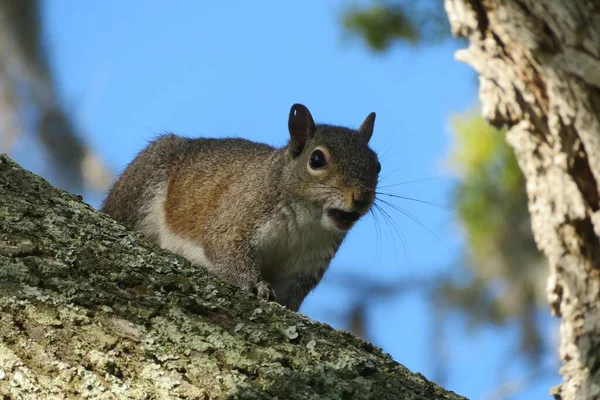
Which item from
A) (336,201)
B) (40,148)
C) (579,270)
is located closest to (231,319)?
→ (579,270)

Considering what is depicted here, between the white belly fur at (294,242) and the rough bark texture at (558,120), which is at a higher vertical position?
the white belly fur at (294,242)

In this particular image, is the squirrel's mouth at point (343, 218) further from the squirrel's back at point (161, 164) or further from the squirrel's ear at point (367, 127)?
the squirrel's back at point (161, 164)

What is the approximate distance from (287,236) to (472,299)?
373 centimetres

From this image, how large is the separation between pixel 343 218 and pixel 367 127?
99 centimetres

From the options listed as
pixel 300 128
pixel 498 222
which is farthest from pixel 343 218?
pixel 498 222

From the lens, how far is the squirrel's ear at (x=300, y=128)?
640cm

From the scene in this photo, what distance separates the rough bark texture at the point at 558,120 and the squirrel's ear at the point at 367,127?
12.9 feet

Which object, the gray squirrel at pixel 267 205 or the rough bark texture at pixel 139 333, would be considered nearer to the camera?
the rough bark texture at pixel 139 333

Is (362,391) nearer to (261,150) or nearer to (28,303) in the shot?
(28,303)

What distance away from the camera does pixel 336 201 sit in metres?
5.93

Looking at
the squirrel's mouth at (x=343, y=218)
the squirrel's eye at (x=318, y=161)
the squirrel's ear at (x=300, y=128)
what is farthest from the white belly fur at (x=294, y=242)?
the squirrel's ear at (x=300, y=128)

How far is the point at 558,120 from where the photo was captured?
2.52 metres

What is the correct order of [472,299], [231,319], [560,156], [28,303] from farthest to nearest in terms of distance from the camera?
[472,299], [231,319], [28,303], [560,156]

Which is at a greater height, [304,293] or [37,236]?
[304,293]
